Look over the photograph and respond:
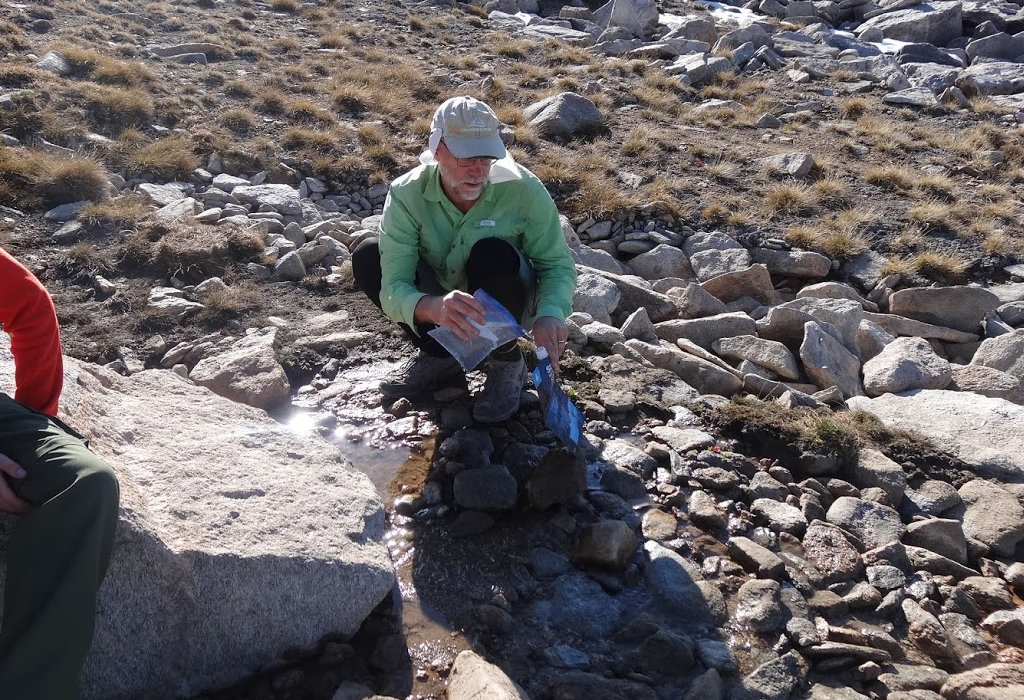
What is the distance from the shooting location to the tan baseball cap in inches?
125

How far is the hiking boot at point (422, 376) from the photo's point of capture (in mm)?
4199

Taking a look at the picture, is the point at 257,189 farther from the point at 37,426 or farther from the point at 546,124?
the point at 37,426

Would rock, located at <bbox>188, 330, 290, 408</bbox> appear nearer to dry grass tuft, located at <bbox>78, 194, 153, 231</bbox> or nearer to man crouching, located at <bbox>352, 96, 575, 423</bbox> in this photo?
man crouching, located at <bbox>352, 96, 575, 423</bbox>

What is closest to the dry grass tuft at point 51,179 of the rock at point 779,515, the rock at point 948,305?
→ the rock at point 779,515

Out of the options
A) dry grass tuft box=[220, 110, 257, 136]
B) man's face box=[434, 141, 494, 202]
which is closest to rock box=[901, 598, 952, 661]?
man's face box=[434, 141, 494, 202]

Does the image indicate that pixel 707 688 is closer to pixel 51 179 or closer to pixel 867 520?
pixel 867 520

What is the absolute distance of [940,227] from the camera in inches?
290

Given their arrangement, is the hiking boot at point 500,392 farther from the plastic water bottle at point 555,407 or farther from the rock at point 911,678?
the rock at point 911,678

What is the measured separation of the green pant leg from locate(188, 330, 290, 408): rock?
5.97ft

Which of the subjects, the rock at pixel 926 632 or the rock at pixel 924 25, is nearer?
the rock at pixel 926 632

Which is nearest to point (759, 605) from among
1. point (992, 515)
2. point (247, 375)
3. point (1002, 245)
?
point (992, 515)

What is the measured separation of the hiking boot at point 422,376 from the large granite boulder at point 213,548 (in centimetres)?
106

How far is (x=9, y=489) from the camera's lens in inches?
81.2

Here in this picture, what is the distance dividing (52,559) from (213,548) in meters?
0.50
